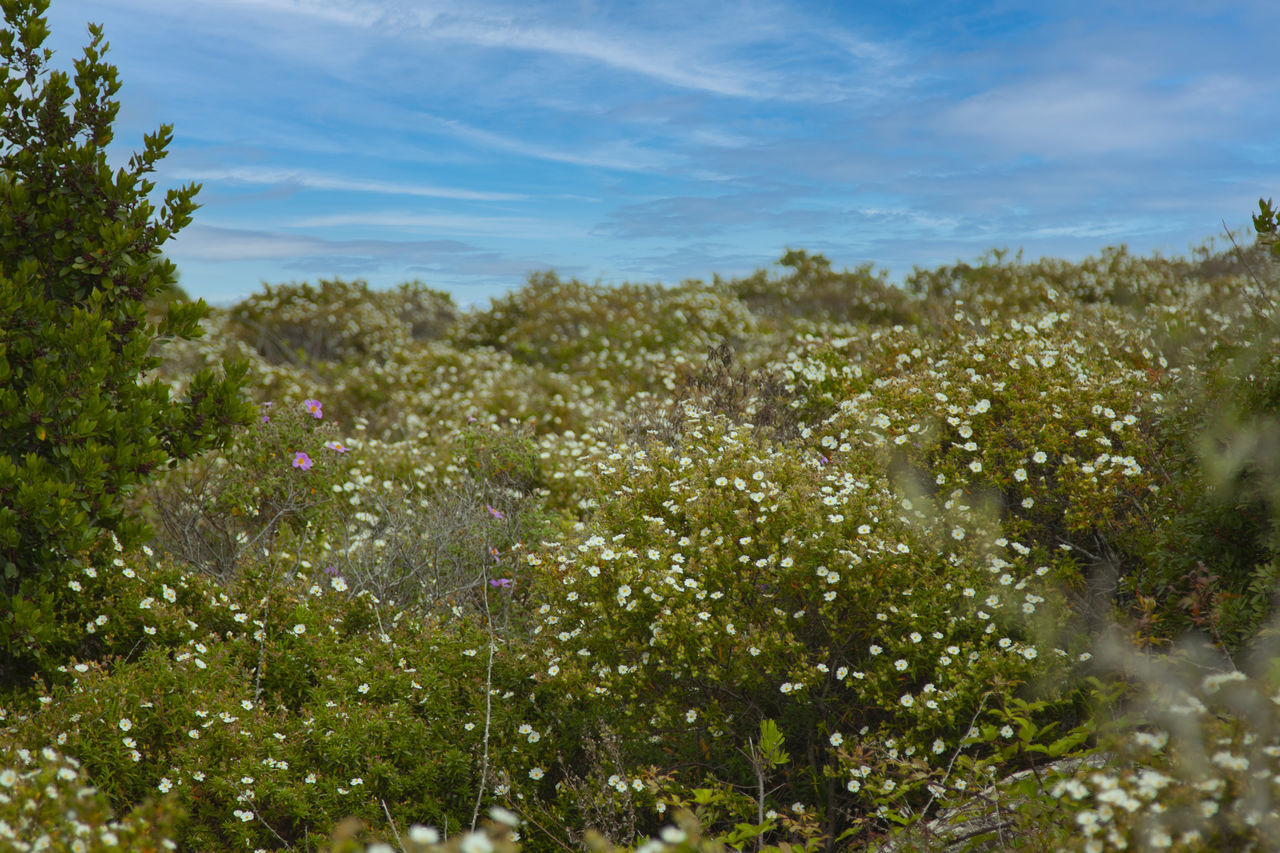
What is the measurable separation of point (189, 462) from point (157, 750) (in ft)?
15.0

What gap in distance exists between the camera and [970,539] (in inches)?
181

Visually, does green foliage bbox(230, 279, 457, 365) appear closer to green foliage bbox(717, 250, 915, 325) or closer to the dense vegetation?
green foliage bbox(717, 250, 915, 325)

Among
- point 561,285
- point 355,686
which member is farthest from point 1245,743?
point 561,285

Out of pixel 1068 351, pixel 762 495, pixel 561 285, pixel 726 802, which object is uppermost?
pixel 561 285

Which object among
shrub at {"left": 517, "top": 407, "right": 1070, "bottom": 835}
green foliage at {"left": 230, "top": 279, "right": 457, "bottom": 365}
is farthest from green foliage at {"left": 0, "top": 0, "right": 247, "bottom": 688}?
green foliage at {"left": 230, "top": 279, "right": 457, "bottom": 365}

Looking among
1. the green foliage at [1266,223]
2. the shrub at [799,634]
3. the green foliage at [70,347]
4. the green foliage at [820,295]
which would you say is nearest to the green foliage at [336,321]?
the green foliage at [820,295]

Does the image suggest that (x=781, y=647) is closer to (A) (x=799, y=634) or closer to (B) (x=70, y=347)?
(A) (x=799, y=634)

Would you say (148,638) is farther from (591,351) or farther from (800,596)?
(591,351)

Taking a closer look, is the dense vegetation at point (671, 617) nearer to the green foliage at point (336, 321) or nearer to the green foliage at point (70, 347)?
the green foliage at point (70, 347)

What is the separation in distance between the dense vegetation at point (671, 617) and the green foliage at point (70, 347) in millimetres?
21

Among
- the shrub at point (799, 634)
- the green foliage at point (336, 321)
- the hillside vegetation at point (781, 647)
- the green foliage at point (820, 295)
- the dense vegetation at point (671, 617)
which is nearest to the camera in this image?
the hillside vegetation at point (781, 647)

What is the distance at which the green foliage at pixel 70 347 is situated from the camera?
14.4 ft

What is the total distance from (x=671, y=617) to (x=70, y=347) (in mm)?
3275

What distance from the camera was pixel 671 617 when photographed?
13.3 feet
